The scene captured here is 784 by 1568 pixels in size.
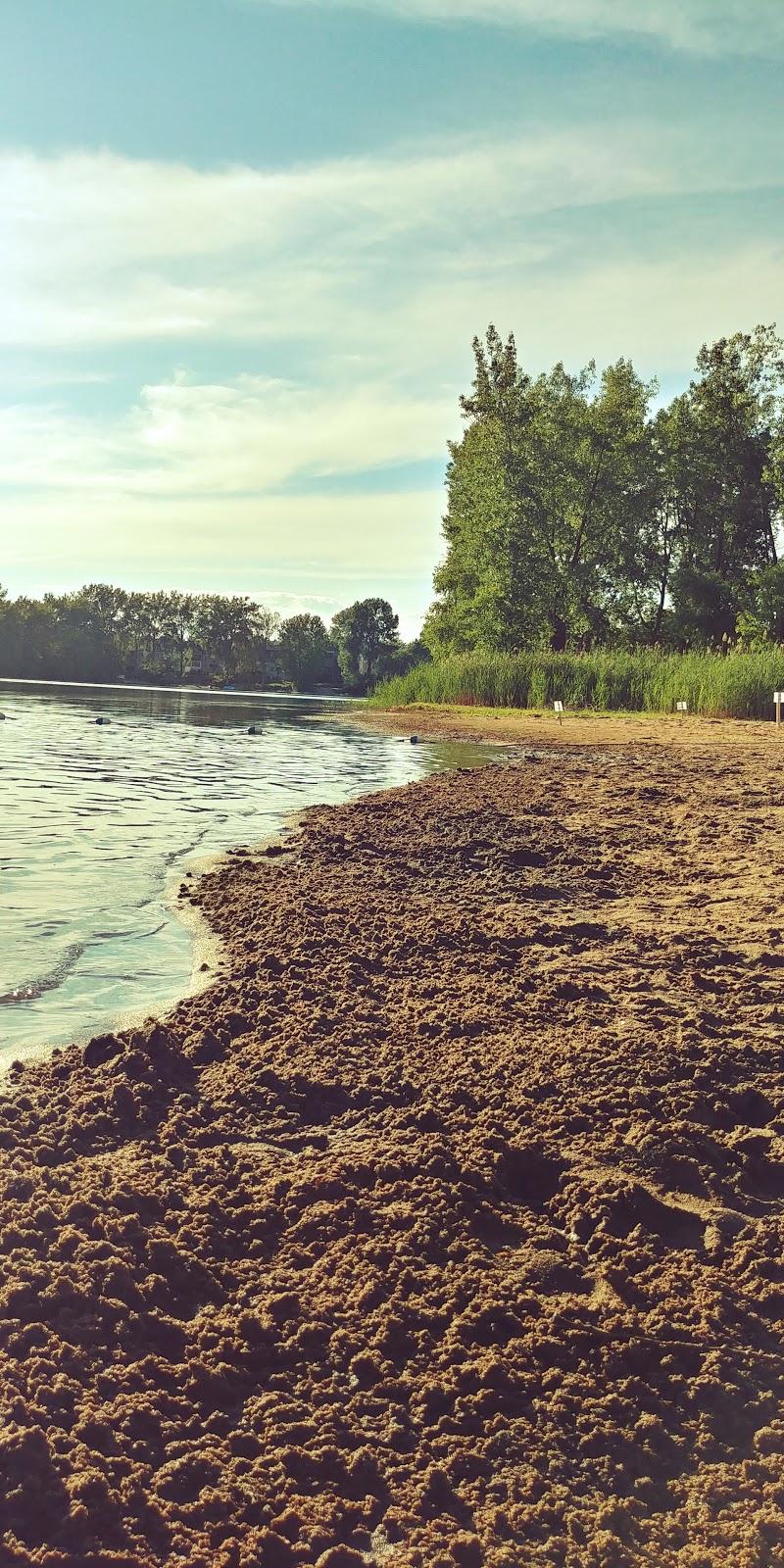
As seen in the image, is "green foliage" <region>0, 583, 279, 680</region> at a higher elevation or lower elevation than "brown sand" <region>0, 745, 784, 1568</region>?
higher

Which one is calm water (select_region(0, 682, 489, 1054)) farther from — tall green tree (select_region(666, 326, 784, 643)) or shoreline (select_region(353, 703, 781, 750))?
tall green tree (select_region(666, 326, 784, 643))

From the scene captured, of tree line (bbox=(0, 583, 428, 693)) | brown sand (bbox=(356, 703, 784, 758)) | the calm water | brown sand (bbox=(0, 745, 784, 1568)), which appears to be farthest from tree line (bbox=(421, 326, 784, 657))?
tree line (bbox=(0, 583, 428, 693))

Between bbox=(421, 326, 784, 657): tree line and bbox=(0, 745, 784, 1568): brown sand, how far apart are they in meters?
42.3

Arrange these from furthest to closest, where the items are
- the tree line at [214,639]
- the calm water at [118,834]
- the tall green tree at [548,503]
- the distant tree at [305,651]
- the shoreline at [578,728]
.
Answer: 1. the distant tree at [305,651]
2. the tree line at [214,639]
3. the tall green tree at [548,503]
4. the shoreline at [578,728]
5. the calm water at [118,834]

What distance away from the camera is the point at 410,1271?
2865 millimetres

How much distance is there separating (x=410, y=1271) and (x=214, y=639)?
161 m

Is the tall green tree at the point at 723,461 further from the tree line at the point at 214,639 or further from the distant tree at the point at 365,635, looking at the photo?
the distant tree at the point at 365,635

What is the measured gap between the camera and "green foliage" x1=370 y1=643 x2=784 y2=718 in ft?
93.1

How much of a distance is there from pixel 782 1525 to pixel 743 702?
1093 inches

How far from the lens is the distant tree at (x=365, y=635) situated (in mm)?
152250

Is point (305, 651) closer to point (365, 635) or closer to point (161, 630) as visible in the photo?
point (365, 635)

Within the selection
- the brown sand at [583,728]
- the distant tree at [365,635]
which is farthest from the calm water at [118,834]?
the distant tree at [365,635]

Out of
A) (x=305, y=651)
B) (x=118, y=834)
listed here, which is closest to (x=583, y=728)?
(x=118, y=834)

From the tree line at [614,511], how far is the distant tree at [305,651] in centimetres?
8871
